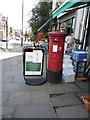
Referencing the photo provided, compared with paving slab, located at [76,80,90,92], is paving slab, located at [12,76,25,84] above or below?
above

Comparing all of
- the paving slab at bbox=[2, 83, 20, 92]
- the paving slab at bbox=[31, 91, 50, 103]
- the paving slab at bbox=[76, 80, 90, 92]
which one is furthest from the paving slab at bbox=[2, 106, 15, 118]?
the paving slab at bbox=[76, 80, 90, 92]

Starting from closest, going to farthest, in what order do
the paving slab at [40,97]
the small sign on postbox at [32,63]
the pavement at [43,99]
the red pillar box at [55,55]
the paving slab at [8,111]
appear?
the paving slab at [8,111], the pavement at [43,99], the paving slab at [40,97], the red pillar box at [55,55], the small sign on postbox at [32,63]

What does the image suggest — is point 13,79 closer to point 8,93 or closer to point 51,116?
point 8,93

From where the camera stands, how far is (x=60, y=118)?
2.80 m

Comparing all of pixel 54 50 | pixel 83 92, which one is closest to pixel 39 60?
pixel 54 50

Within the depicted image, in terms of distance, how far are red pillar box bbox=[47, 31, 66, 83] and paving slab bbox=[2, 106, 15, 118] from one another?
1892mm

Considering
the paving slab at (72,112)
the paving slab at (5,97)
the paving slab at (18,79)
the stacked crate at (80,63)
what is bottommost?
the paving slab at (72,112)

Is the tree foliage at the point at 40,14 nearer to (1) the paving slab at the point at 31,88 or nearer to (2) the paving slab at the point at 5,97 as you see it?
(1) the paving slab at the point at 31,88

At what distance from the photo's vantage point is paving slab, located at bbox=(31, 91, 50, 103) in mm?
3491

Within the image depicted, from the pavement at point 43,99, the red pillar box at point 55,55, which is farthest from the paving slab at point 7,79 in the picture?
the red pillar box at point 55,55

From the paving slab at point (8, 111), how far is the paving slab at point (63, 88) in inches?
53.6

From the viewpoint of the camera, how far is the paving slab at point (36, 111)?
2.85 metres

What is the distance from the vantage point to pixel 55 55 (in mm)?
4402

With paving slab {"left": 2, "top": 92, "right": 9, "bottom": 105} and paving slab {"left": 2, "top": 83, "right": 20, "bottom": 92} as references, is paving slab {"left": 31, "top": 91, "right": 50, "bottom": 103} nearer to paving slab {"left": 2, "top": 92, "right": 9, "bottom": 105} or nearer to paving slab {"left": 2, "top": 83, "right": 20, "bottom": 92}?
paving slab {"left": 2, "top": 83, "right": 20, "bottom": 92}
